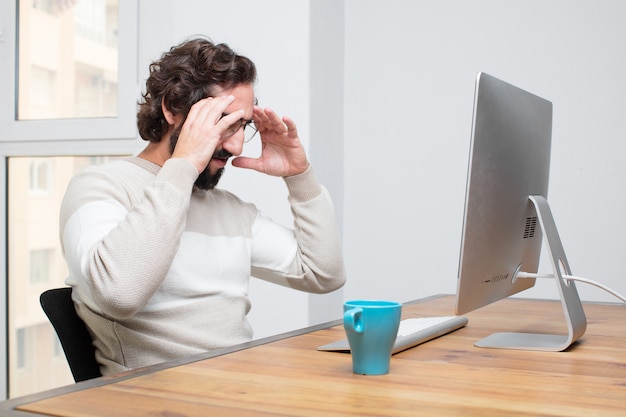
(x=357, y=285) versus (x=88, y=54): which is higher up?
(x=88, y=54)

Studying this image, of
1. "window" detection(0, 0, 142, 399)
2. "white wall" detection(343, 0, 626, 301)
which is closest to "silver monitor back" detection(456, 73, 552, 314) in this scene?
"white wall" detection(343, 0, 626, 301)

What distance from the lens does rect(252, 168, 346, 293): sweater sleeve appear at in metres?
1.77

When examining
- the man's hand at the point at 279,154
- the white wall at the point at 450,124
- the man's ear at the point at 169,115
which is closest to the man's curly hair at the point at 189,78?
the man's ear at the point at 169,115

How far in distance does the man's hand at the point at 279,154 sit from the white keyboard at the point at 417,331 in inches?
20.4

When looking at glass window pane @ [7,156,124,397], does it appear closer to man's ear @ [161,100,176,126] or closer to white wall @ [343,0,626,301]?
white wall @ [343,0,626,301]

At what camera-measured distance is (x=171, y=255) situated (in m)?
1.34

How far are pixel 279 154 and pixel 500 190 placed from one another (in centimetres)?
71

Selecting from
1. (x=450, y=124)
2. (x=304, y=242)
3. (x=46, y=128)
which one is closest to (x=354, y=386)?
(x=304, y=242)

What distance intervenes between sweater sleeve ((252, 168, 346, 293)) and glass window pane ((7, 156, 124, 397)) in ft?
5.20

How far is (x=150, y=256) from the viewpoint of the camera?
1298mm

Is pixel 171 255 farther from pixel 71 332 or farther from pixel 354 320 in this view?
pixel 354 320

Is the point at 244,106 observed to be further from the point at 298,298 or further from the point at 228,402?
the point at 298,298

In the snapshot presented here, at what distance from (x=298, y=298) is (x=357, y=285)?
28 cm

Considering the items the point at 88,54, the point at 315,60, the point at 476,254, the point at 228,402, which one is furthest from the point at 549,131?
the point at 88,54
